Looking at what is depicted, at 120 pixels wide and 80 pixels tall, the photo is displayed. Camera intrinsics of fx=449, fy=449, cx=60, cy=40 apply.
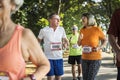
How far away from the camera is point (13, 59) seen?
292 cm

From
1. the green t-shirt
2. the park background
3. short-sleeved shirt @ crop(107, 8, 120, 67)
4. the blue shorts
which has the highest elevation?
the park background

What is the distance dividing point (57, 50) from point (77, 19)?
40.4 meters

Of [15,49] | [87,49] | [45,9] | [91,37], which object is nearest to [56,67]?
[87,49]

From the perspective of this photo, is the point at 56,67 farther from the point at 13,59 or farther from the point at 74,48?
the point at 13,59

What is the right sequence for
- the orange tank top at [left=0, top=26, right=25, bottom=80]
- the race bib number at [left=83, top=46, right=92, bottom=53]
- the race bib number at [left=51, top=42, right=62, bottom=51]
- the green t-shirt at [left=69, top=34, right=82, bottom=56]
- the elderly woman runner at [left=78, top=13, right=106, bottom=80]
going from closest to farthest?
the orange tank top at [left=0, top=26, right=25, bottom=80] → the elderly woman runner at [left=78, top=13, right=106, bottom=80] → the race bib number at [left=83, top=46, right=92, bottom=53] → the race bib number at [left=51, top=42, right=62, bottom=51] → the green t-shirt at [left=69, top=34, right=82, bottom=56]

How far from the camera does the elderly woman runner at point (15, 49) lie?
9.58 ft

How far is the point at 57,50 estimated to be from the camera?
31.4 feet

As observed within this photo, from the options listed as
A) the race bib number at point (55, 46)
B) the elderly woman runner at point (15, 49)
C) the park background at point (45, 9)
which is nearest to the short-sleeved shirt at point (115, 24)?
the elderly woman runner at point (15, 49)

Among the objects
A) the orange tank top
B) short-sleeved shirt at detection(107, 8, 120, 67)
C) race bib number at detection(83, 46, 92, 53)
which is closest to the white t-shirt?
race bib number at detection(83, 46, 92, 53)

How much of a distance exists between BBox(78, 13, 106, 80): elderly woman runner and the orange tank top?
5968 millimetres

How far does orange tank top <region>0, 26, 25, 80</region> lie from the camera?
114 inches

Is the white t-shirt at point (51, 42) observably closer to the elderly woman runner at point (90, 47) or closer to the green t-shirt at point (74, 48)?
the elderly woman runner at point (90, 47)

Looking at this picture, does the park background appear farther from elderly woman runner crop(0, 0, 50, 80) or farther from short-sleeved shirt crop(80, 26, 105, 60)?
elderly woman runner crop(0, 0, 50, 80)

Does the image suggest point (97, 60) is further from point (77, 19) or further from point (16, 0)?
point (77, 19)
